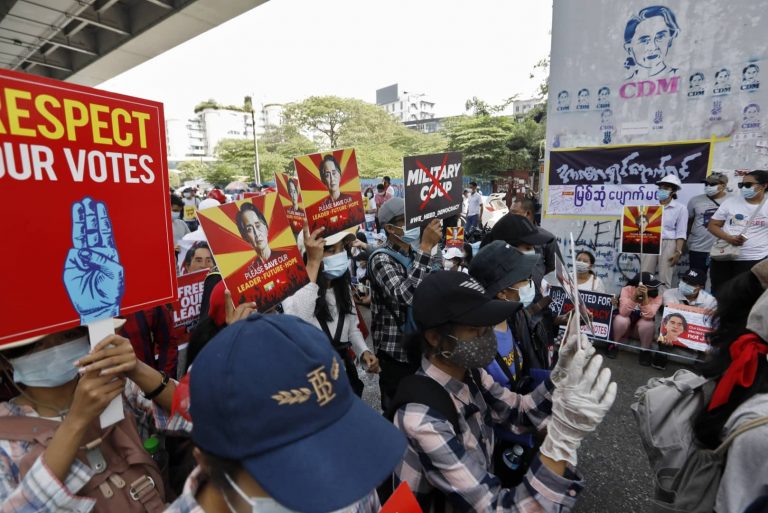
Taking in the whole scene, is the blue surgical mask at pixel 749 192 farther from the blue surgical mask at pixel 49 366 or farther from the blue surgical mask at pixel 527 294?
the blue surgical mask at pixel 49 366

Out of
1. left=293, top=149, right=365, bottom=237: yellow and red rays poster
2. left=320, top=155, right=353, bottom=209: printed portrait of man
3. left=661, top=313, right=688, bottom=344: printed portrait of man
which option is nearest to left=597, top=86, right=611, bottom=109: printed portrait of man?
left=661, top=313, right=688, bottom=344: printed portrait of man

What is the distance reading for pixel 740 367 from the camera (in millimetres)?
1422

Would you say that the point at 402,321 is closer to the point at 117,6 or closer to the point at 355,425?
the point at 355,425

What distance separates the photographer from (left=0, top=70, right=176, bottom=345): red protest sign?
3.95ft

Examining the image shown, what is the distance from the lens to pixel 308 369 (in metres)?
0.90

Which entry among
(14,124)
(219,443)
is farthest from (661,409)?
(14,124)

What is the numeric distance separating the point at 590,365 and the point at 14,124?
6.49 feet

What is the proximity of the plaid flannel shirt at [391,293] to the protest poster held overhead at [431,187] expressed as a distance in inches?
12.8

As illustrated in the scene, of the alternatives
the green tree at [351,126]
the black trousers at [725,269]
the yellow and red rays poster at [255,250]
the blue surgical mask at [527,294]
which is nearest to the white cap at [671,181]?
the black trousers at [725,269]

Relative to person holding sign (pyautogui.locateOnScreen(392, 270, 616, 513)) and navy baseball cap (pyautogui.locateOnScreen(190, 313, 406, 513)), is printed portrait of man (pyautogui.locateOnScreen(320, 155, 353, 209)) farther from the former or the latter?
navy baseball cap (pyautogui.locateOnScreen(190, 313, 406, 513))

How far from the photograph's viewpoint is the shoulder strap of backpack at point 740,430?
50.6 inches

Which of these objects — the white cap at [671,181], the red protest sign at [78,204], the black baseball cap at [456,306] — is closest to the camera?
the red protest sign at [78,204]

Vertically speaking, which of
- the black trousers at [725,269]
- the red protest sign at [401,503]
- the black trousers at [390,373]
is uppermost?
the red protest sign at [401,503]

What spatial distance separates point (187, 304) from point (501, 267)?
2.60 metres
